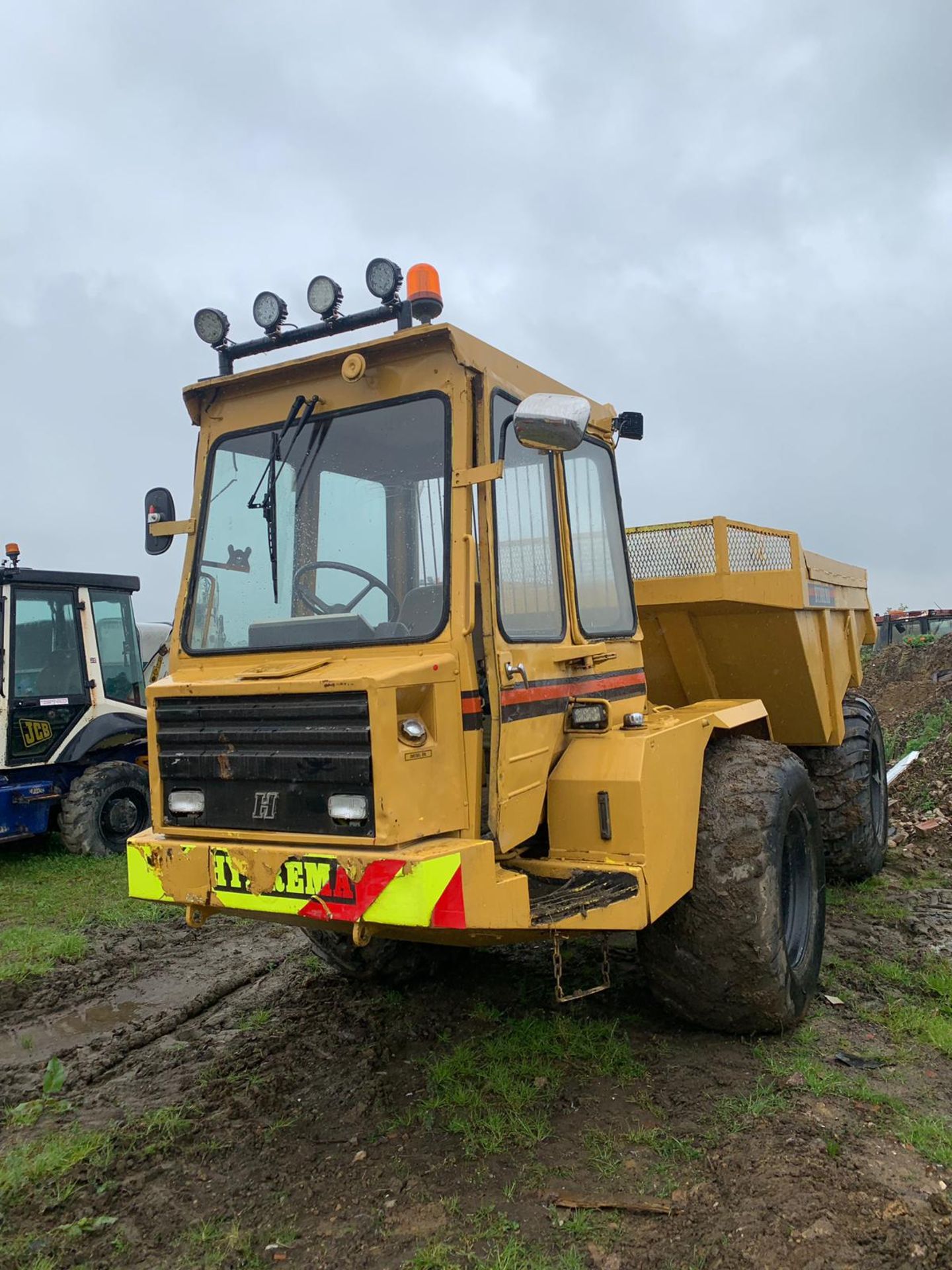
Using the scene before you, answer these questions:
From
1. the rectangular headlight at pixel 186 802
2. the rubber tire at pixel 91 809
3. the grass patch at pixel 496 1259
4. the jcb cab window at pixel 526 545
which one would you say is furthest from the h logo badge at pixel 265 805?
the rubber tire at pixel 91 809

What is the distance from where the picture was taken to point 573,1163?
318cm

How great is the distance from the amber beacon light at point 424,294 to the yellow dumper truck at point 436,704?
10 millimetres

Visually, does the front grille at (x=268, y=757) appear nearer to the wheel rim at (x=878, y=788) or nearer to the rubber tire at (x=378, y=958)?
the rubber tire at (x=378, y=958)

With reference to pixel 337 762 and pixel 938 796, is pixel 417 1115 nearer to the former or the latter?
pixel 337 762

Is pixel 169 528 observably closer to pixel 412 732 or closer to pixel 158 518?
pixel 158 518

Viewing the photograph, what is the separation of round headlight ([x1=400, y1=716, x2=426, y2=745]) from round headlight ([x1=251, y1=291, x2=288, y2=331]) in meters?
1.75

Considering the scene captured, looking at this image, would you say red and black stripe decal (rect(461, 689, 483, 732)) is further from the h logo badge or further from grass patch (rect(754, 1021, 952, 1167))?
grass patch (rect(754, 1021, 952, 1167))

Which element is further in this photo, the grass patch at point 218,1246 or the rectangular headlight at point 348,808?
the rectangular headlight at point 348,808

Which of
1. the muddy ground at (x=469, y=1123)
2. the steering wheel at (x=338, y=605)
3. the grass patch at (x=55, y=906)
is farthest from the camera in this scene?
the grass patch at (x=55, y=906)

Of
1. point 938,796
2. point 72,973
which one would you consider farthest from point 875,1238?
point 938,796

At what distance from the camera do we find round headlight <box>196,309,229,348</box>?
4000 mm

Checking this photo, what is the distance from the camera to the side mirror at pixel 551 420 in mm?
3070

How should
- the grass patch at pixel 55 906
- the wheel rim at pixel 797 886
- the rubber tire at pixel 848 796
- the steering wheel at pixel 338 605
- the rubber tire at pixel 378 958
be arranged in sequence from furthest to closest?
the rubber tire at pixel 848 796
the grass patch at pixel 55 906
the rubber tire at pixel 378 958
the wheel rim at pixel 797 886
the steering wheel at pixel 338 605

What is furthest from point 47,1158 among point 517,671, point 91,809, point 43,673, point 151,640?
point 151,640
